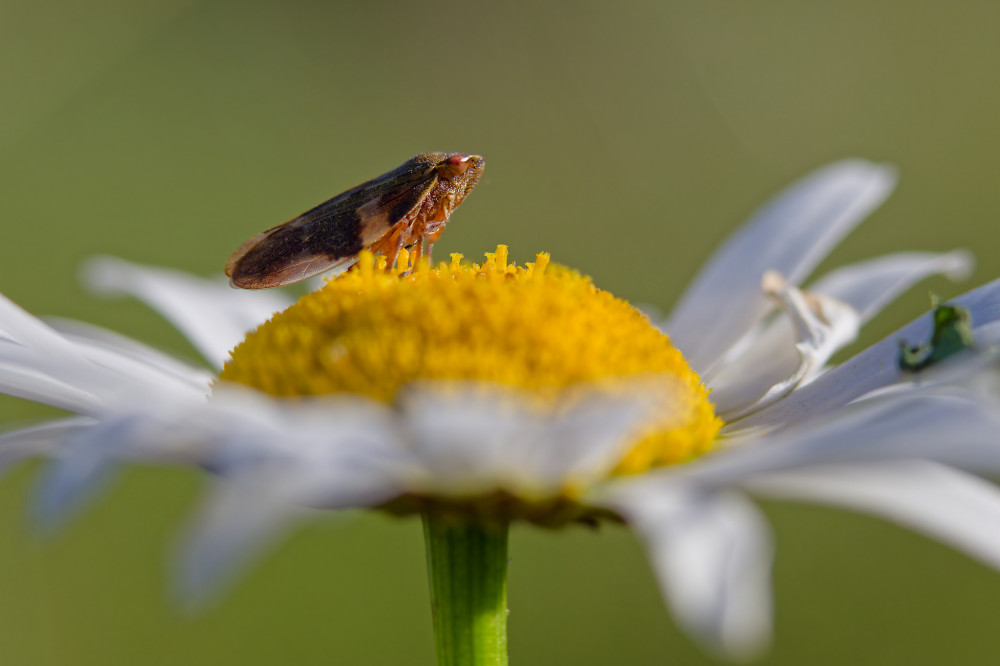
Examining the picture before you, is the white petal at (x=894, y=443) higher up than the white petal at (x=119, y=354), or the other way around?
the white petal at (x=119, y=354)

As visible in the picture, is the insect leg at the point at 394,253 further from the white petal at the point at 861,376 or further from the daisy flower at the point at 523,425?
the white petal at the point at 861,376

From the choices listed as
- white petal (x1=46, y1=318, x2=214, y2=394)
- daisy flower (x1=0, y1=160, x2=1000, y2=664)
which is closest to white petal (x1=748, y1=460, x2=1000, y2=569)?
daisy flower (x1=0, y1=160, x2=1000, y2=664)

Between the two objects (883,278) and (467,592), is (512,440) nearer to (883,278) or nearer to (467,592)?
(467,592)

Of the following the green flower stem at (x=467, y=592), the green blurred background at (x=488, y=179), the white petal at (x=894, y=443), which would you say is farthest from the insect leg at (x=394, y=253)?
the green blurred background at (x=488, y=179)

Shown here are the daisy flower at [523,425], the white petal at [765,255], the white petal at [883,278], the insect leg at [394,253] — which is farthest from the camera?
the white petal at [765,255]

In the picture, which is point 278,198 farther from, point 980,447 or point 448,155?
point 980,447

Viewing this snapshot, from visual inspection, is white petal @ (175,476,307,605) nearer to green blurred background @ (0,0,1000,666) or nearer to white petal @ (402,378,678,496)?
white petal @ (402,378,678,496)
